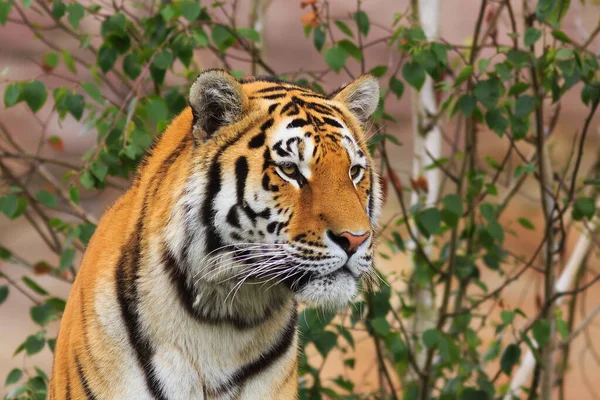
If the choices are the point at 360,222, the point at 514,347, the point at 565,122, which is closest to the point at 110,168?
the point at 360,222

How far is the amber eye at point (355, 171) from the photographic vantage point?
198cm

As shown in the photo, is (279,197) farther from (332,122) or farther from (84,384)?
(84,384)

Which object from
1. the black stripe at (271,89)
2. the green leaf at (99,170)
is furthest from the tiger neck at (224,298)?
the green leaf at (99,170)

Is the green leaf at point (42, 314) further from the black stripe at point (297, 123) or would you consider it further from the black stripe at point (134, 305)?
the black stripe at point (297, 123)

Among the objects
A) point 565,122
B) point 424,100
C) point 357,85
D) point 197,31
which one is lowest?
point 357,85

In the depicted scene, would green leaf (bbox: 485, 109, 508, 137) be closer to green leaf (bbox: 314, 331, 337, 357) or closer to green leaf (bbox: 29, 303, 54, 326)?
green leaf (bbox: 314, 331, 337, 357)

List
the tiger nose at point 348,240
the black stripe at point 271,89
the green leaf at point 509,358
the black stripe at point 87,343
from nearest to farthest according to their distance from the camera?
the tiger nose at point 348,240 → the black stripe at point 87,343 → the black stripe at point 271,89 → the green leaf at point 509,358

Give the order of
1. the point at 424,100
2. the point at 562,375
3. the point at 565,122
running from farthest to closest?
the point at 565,122
the point at 562,375
the point at 424,100

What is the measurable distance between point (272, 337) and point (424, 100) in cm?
193

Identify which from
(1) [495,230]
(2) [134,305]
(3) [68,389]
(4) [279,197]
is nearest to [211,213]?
(4) [279,197]

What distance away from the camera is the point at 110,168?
2836 millimetres

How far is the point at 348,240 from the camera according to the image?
1832 mm

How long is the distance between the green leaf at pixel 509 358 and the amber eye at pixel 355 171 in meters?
1.34

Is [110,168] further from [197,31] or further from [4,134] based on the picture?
[4,134]
